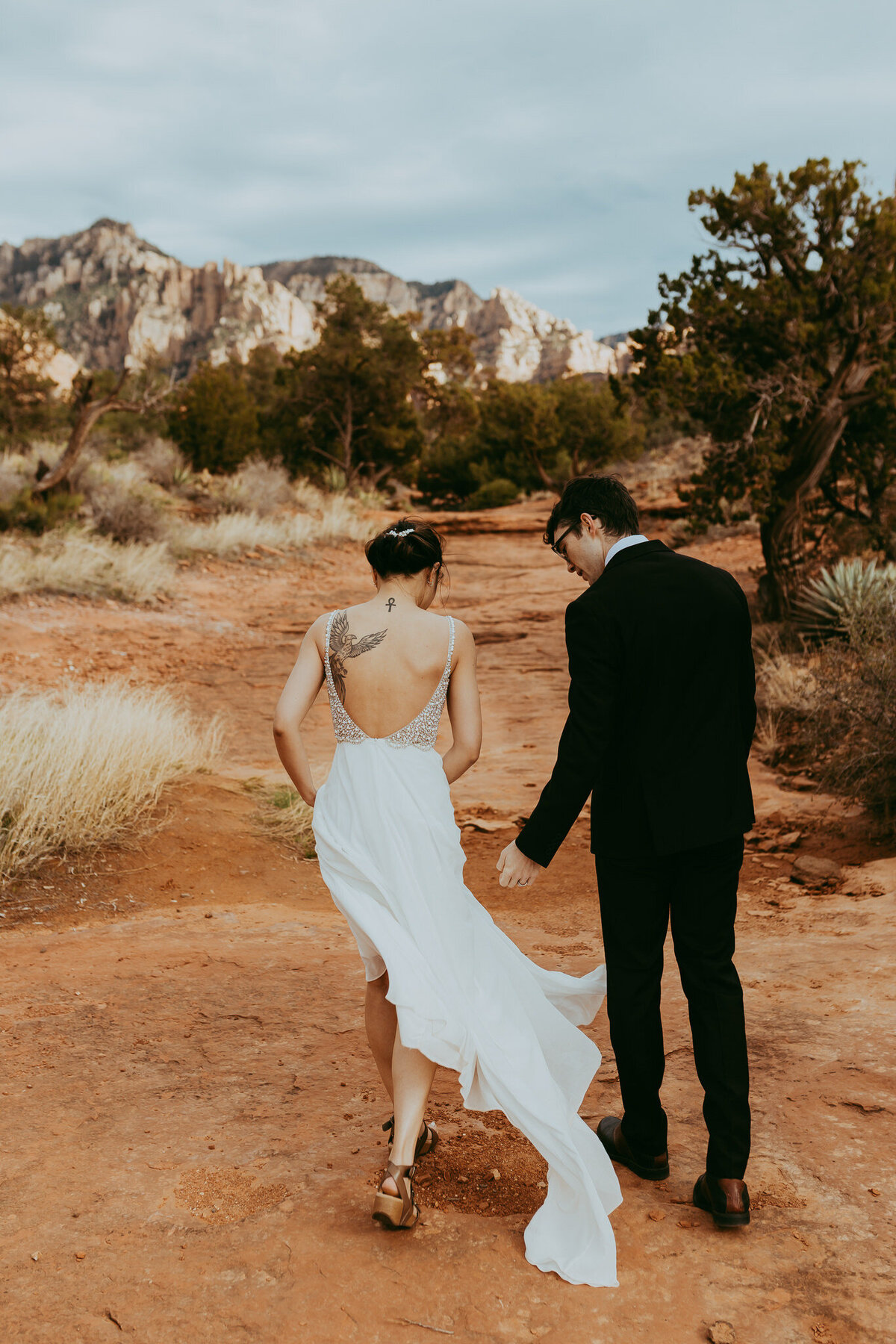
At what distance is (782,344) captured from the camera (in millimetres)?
10469

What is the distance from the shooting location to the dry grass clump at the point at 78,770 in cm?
582

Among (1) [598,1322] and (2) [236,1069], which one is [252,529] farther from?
(1) [598,1322]

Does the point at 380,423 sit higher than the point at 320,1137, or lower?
higher

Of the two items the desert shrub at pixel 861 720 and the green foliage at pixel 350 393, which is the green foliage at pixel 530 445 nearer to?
the green foliage at pixel 350 393

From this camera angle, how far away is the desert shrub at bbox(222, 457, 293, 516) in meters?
19.3

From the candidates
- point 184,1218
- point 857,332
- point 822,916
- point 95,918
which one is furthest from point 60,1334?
point 857,332

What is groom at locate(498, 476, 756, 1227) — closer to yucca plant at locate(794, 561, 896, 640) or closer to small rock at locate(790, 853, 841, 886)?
small rock at locate(790, 853, 841, 886)

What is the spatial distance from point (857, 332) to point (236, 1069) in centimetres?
978


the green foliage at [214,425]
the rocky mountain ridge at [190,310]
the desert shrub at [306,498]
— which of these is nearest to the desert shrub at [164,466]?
the green foliage at [214,425]

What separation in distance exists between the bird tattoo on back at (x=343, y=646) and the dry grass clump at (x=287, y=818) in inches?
162

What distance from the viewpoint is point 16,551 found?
13086mm

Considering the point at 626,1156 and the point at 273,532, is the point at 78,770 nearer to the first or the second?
the point at 626,1156

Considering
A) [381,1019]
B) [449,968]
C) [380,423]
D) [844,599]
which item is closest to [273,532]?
[380,423]

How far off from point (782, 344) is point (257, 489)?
39.2ft
